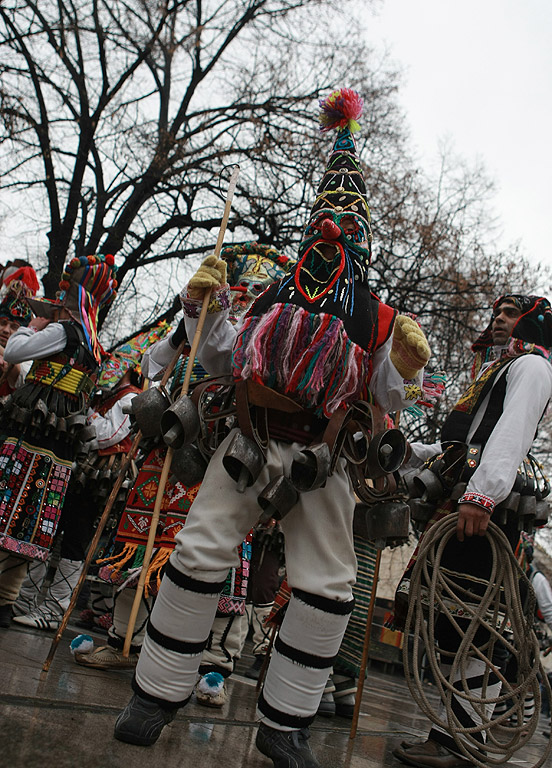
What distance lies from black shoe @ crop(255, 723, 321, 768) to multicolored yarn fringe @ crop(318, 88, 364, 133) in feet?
8.13

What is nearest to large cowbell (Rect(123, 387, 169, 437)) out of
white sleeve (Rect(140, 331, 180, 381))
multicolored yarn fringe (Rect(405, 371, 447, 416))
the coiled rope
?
white sleeve (Rect(140, 331, 180, 381))

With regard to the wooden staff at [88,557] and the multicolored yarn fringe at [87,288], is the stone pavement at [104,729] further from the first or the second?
the multicolored yarn fringe at [87,288]

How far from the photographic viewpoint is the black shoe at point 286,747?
2094 mm

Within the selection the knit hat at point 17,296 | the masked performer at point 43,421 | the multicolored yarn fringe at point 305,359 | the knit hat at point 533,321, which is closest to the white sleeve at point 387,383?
the multicolored yarn fringe at point 305,359

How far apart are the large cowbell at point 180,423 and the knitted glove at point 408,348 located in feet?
2.59

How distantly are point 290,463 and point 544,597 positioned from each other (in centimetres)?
618

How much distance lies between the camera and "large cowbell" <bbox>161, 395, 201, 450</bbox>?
2.43 meters

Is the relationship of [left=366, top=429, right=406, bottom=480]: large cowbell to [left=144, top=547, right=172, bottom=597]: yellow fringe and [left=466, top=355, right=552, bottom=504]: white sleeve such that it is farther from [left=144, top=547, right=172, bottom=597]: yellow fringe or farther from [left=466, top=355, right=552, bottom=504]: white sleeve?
[left=144, top=547, right=172, bottom=597]: yellow fringe

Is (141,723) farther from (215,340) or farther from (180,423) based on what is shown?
(215,340)

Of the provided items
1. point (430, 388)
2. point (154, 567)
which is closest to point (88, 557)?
point (154, 567)

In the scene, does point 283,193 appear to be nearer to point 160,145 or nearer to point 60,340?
point 160,145

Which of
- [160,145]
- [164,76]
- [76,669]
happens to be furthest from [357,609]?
[164,76]

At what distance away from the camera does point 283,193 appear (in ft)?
38.8

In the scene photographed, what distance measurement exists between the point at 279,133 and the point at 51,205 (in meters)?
4.02
